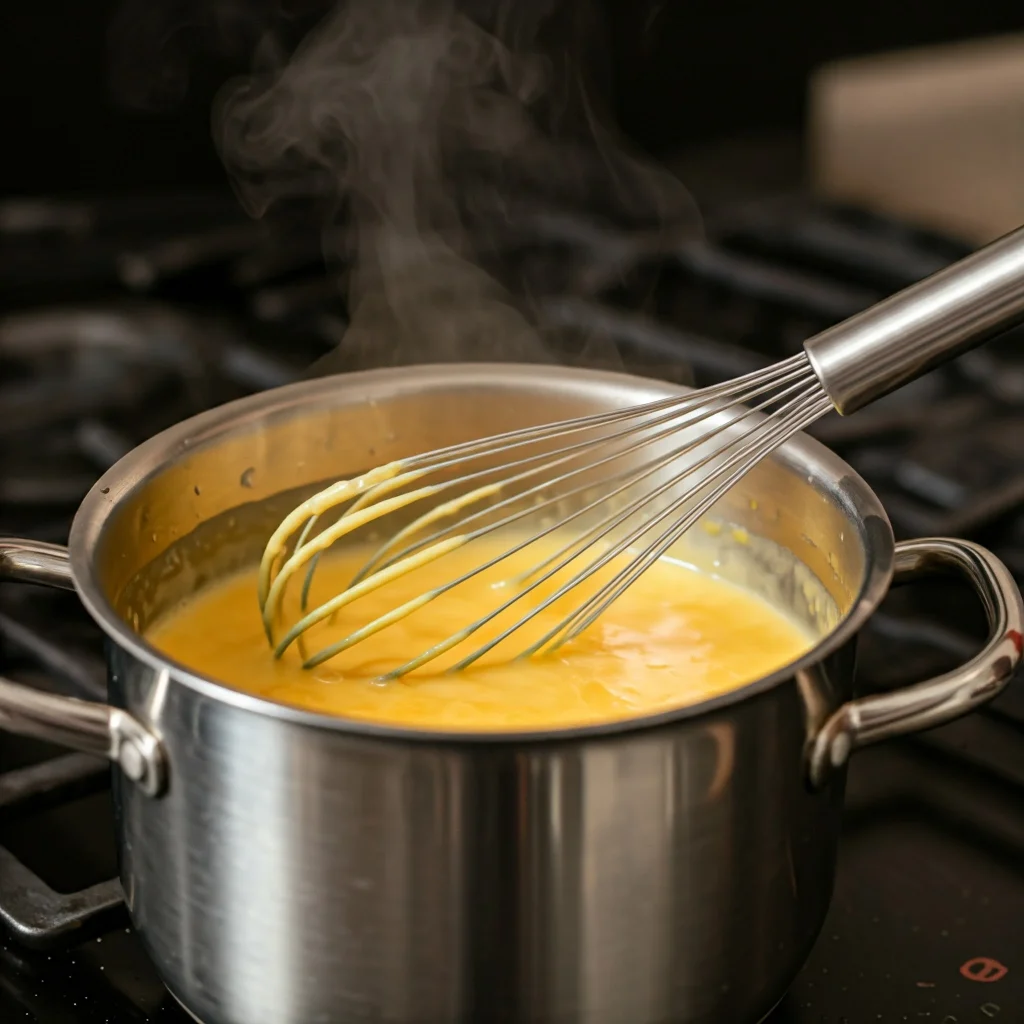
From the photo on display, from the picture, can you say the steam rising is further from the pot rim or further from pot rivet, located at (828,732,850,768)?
pot rivet, located at (828,732,850,768)

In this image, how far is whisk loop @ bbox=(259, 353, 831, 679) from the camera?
1.81 feet

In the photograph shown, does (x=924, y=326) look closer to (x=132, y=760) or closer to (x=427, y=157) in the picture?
(x=132, y=760)

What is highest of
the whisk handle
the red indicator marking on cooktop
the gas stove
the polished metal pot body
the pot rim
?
the whisk handle

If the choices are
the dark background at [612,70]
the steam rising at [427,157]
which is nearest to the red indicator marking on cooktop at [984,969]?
the steam rising at [427,157]

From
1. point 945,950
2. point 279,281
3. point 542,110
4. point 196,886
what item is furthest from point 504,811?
point 542,110

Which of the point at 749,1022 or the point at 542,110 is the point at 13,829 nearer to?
the point at 749,1022

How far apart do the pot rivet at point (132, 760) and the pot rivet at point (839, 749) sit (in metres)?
0.21

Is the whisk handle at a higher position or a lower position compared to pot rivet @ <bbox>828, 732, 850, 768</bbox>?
higher

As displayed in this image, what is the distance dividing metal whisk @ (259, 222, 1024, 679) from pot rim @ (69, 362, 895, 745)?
30mm

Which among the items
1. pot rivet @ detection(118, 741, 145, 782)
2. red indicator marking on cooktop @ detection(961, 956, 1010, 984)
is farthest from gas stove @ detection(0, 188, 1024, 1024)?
pot rivet @ detection(118, 741, 145, 782)

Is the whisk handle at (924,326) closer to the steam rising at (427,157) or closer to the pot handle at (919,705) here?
the pot handle at (919,705)

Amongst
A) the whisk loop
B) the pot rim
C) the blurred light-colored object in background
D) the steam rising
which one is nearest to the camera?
the pot rim

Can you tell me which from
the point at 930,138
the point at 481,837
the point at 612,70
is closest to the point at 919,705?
the point at 481,837

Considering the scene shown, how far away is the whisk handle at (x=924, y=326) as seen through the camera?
497 mm
